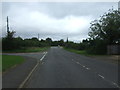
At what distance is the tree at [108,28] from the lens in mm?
53906

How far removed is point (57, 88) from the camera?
11.7 metres

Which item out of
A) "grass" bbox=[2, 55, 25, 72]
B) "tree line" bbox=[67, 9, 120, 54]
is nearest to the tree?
"tree line" bbox=[67, 9, 120, 54]

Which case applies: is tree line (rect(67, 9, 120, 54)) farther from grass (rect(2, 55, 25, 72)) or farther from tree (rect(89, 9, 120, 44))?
grass (rect(2, 55, 25, 72))

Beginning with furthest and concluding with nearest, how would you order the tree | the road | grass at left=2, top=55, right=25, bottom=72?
the tree
grass at left=2, top=55, right=25, bottom=72
the road

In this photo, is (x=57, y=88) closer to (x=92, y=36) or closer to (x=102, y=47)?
(x=102, y=47)

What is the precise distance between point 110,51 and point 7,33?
35055 mm

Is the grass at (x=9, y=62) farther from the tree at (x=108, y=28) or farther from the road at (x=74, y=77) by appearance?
the tree at (x=108, y=28)

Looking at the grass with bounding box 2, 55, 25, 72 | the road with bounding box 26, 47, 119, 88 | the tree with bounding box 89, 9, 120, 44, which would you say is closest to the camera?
the road with bounding box 26, 47, 119, 88

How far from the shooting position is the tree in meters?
53.9

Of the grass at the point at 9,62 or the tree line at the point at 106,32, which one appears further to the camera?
the tree line at the point at 106,32

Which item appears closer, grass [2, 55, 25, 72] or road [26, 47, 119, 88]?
road [26, 47, 119, 88]

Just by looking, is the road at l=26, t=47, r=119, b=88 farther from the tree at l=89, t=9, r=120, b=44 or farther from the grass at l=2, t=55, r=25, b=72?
the tree at l=89, t=9, r=120, b=44

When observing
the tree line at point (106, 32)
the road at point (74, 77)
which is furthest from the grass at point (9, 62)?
the tree line at point (106, 32)

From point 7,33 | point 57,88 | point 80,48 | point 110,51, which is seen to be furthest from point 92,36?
Answer: point 57,88
